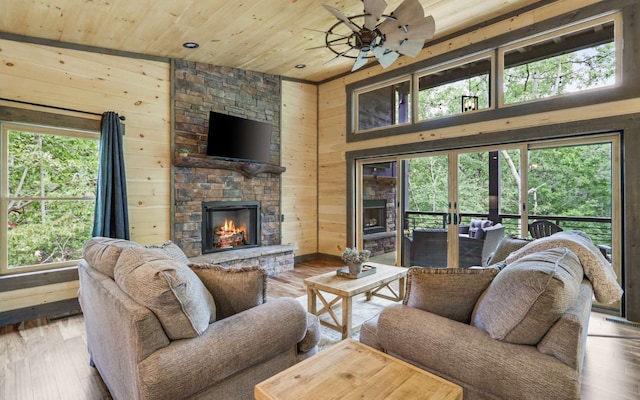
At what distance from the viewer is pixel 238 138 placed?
5.21 metres

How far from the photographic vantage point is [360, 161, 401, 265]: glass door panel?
19.7 ft

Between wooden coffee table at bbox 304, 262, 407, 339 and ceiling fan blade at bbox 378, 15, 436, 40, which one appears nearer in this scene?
ceiling fan blade at bbox 378, 15, 436, 40

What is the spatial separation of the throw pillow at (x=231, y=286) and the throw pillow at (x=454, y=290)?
0.96 m

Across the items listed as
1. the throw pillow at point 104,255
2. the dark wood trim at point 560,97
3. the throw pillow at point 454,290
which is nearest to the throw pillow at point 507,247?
the throw pillow at point 454,290

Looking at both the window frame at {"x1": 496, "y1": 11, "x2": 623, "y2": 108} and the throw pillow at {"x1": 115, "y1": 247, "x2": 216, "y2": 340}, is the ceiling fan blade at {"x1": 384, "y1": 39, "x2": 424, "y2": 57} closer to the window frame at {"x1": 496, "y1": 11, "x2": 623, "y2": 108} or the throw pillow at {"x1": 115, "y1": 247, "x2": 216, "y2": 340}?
the window frame at {"x1": 496, "y1": 11, "x2": 623, "y2": 108}

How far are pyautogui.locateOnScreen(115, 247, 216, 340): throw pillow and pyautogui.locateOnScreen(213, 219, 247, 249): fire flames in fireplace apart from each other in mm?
3609

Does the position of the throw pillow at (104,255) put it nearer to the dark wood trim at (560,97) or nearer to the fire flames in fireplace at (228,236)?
the fire flames in fireplace at (228,236)

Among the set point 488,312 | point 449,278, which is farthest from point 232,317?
Result: point 488,312

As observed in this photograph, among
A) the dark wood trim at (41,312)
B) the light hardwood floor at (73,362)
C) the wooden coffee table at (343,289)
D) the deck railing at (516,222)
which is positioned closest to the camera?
the light hardwood floor at (73,362)

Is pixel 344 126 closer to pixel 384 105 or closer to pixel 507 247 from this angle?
pixel 384 105

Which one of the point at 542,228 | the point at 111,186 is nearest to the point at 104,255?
the point at 111,186

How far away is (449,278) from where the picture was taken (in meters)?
1.74

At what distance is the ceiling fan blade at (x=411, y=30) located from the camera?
279 cm

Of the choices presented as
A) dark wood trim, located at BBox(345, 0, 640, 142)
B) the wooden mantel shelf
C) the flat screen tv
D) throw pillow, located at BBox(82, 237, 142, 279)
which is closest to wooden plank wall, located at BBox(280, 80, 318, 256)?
the wooden mantel shelf
